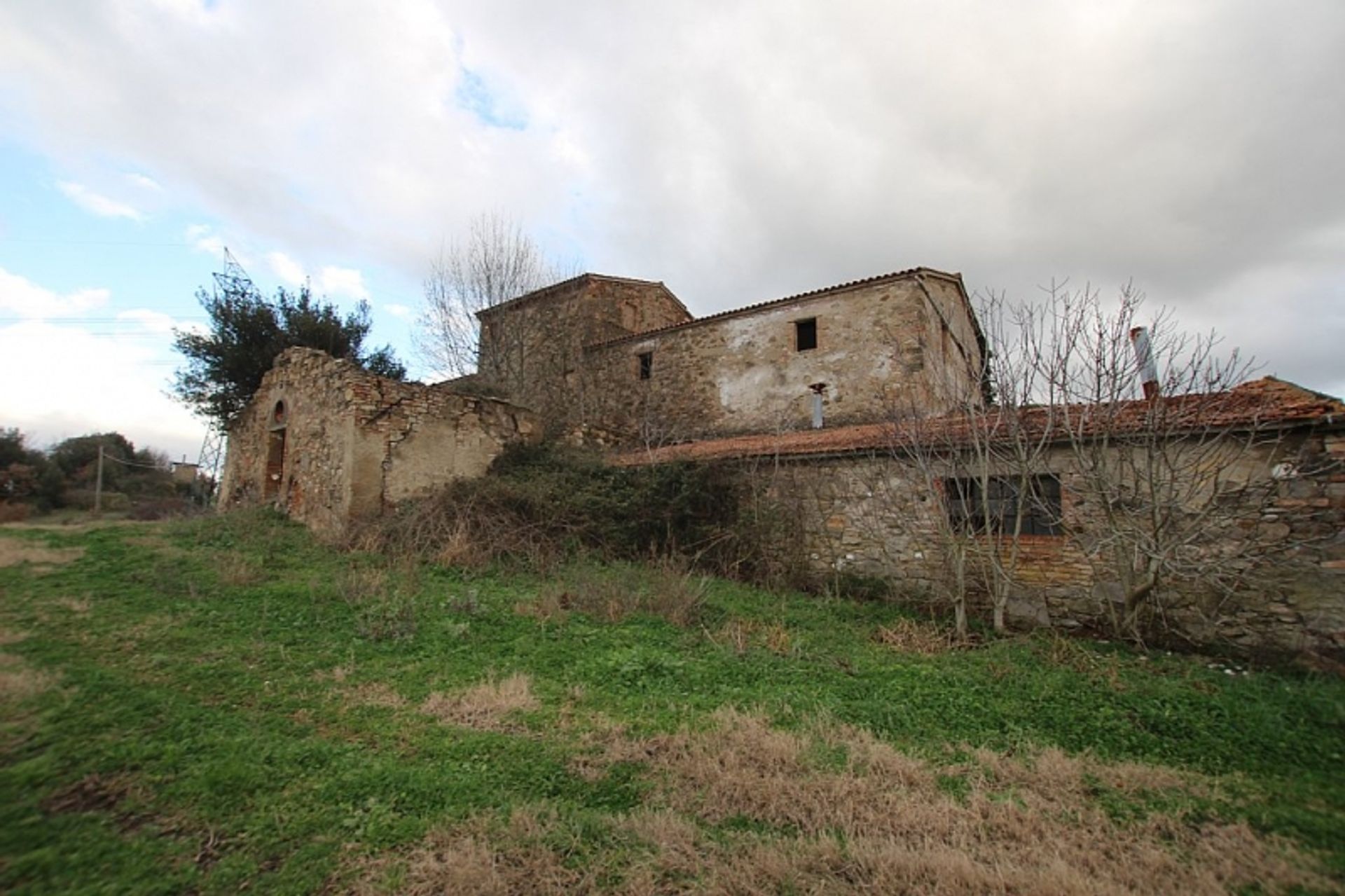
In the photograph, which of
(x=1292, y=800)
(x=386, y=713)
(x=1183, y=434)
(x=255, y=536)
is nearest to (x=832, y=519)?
(x=1183, y=434)

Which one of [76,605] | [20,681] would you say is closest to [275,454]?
[76,605]

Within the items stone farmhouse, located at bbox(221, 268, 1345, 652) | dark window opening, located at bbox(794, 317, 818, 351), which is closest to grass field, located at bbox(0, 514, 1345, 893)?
stone farmhouse, located at bbox(221, 268, 1345, 652)

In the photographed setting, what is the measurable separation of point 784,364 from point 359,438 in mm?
10620

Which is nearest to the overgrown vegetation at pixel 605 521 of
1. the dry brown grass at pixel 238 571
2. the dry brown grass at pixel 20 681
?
the dry brown grass at pixel 238 571

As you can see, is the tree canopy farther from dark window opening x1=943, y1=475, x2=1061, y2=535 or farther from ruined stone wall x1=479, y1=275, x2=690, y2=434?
dark window opening x1=943, y1=475, x2=1061, y2=535

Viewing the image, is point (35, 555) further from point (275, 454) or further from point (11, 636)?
point (275, 454)

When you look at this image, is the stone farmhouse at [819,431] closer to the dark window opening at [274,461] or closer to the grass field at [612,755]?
the dark window opening at [274,461]

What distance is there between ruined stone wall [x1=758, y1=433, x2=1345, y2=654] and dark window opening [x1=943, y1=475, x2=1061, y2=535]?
189 mm

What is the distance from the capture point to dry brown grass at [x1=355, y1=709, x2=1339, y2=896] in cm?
255

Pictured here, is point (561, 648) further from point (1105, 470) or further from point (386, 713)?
point (1105, 470)

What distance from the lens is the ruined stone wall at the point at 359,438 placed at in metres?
10.4

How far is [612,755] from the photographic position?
3.73m

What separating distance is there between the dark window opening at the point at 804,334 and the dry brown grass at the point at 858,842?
13.5m

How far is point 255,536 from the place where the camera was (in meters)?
10.2
